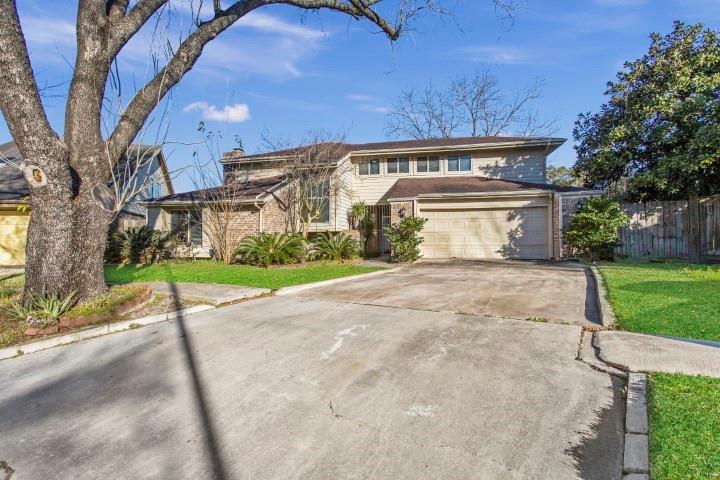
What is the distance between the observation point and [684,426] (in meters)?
2.51

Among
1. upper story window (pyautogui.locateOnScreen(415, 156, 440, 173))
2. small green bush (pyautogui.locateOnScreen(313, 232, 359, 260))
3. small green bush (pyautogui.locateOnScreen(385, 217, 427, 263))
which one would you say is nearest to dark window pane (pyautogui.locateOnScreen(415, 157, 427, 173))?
upper story window (pyautogui.locateOnScreen(415, 156, 440, 173))

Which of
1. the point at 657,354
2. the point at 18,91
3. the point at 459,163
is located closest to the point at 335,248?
the point at 459,163

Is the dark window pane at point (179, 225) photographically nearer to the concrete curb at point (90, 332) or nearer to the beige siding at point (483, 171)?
the beige siding at point (483, 171)

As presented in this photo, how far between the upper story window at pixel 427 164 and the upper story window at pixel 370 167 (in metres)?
1.83

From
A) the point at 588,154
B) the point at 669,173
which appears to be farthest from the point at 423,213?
the point at 669,173

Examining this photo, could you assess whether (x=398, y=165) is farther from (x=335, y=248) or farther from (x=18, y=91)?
(x=18, y=91)

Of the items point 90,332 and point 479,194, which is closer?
point 90,332

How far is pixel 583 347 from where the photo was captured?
421cm

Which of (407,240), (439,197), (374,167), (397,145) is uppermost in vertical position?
(397,145)

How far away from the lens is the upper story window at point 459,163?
57.7ft

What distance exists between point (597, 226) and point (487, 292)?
7339 mm

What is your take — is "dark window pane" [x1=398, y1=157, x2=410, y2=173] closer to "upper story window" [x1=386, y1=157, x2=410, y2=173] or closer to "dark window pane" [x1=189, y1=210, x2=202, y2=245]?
"upper story window" [x1=386, y1=157, x2=410, y2=173]

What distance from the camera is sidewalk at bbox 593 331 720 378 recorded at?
346cm

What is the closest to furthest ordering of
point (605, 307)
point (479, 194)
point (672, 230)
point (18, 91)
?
point (18, 91), point (605, 307), point (672, 230), point (479, 194)
